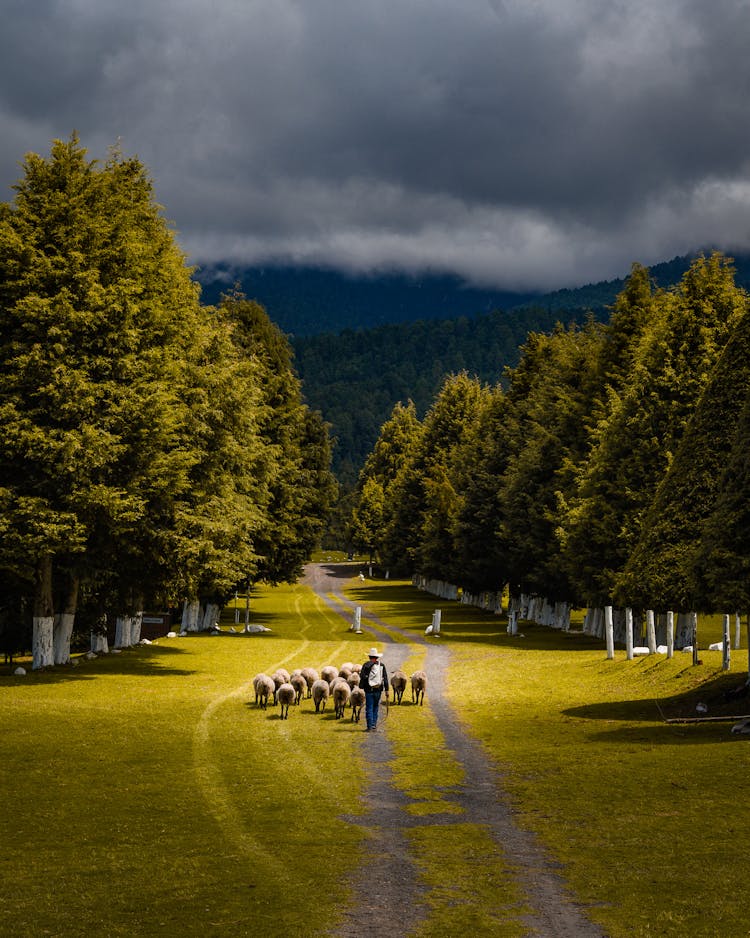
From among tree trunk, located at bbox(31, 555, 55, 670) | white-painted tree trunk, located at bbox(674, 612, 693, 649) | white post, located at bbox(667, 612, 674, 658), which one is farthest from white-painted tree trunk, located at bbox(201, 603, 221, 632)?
white post, located at bbox(667, 612, 674, 658)

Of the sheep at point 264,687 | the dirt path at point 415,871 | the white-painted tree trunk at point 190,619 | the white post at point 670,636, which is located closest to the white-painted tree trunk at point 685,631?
the white post at point 670,636

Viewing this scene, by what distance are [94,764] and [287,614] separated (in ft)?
224

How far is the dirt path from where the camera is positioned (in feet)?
43.3

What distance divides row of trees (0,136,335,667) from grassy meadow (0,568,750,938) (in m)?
5.59

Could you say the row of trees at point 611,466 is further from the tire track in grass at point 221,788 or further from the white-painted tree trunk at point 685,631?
the tire track in grass at point 221,788

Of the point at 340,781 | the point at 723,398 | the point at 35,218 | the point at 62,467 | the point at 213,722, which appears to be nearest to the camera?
the point at 340,781

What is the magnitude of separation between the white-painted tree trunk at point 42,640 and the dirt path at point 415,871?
19.7m

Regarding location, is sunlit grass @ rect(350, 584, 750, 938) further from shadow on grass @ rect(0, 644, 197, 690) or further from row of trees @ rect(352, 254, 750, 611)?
shadow on grass @ rect(0, 644, 197, 690)

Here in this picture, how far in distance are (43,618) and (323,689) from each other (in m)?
15.6

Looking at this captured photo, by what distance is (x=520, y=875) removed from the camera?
15305 millimetres

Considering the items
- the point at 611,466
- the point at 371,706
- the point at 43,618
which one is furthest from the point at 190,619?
the point at 371,706

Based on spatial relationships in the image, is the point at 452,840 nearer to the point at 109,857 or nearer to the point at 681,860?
the point at 681,860

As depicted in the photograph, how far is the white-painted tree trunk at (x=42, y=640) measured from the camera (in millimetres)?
43281

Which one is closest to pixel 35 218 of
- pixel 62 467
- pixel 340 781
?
pixel 62 467
